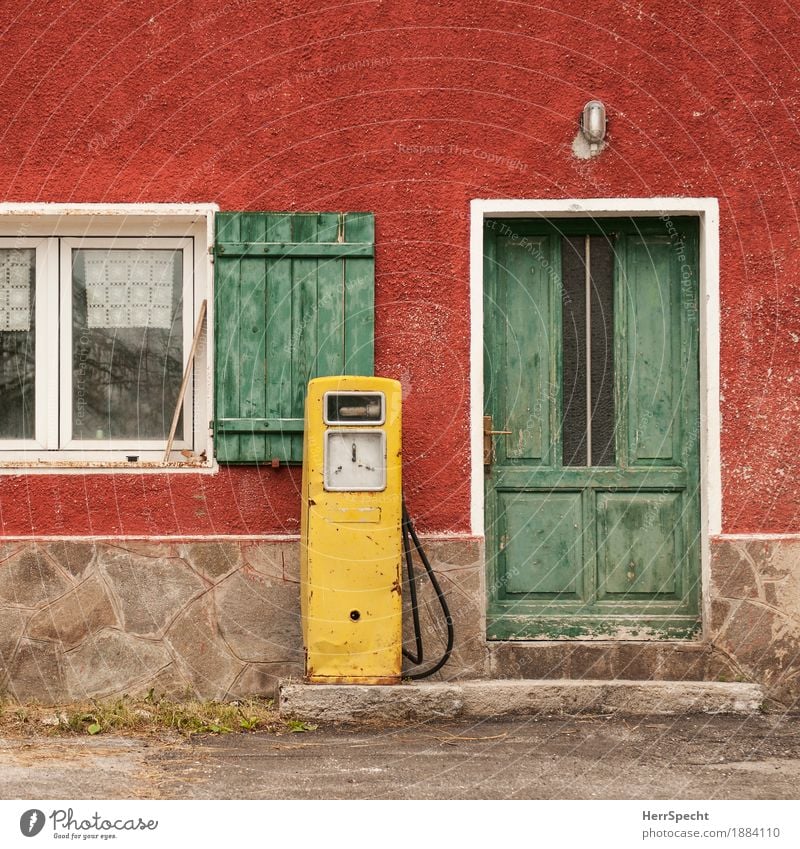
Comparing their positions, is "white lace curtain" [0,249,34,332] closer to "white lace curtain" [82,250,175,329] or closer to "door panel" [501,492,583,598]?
"white lace curtain" [82,250,175,329]

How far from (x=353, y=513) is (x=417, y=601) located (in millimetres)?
788

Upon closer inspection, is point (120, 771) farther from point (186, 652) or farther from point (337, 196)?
point (337, 196)

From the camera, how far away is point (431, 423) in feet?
22.0

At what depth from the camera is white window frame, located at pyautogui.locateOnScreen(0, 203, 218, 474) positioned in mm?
6883

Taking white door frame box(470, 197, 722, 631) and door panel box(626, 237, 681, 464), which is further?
door panel box(626, 237, 681, 464)

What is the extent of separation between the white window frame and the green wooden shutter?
7.4 inches

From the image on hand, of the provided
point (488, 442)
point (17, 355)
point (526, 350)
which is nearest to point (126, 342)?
point (17, 355)

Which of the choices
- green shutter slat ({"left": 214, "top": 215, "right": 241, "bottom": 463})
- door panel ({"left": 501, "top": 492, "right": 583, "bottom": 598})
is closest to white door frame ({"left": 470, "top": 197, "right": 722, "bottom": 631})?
door panel ({"left": 501, "top": 492, "right": 583, "bottom": 598})

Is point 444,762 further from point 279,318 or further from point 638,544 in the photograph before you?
point 279,318

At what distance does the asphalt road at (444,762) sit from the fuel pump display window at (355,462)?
1206 millimetres

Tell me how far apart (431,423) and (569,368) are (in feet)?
2.79

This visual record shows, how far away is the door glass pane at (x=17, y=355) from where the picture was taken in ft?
22.7

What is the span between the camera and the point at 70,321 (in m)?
6.91

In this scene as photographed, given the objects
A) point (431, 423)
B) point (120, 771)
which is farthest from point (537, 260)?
point (120, 771)
